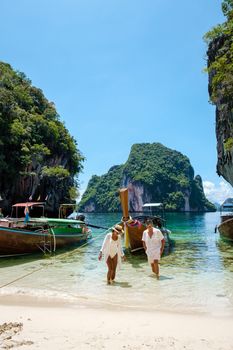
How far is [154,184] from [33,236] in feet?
362

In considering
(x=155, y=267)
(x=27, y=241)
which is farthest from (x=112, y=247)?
(x=27, y=241)

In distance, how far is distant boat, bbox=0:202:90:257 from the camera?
12.4 meters

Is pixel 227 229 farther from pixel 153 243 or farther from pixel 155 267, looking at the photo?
pixel 153 243

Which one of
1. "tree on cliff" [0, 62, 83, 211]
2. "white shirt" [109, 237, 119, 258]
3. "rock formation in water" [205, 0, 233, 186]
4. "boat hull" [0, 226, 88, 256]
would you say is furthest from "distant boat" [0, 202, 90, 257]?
"tree on cliff" [0, 62, 83, 211]

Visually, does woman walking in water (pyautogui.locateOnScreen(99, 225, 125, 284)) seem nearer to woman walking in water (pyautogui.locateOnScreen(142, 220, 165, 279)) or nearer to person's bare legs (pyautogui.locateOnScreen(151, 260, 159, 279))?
woman walking in water (pyautogui.locateOnScreen(142, 220, 165, 279))

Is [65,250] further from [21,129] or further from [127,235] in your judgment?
[21,129]

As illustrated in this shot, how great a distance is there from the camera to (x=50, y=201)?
34750 mm

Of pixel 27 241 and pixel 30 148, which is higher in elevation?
pixel 30 148

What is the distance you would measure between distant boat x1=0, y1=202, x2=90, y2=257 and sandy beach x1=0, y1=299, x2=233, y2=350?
7.11 metres

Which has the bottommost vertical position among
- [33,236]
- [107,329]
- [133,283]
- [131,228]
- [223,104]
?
[133,283]

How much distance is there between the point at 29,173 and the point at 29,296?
23.2 meters

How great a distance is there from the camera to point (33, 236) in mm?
13297

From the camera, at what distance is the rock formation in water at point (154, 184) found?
121 meters

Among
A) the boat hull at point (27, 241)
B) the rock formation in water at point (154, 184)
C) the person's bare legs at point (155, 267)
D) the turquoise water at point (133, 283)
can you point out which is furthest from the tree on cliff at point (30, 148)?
the rock formation in water at point (154, 184)
